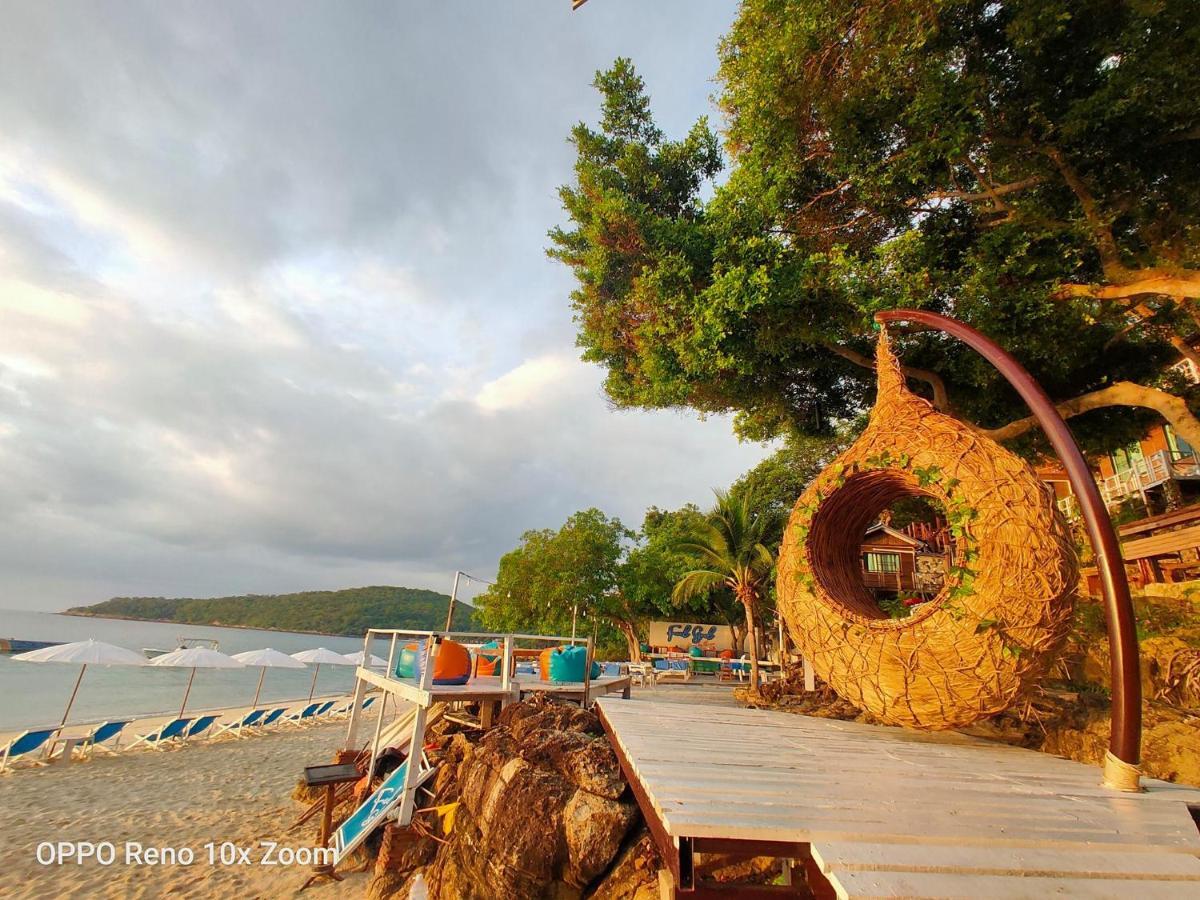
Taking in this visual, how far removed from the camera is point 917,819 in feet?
7.84

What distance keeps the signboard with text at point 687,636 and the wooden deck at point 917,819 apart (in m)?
24.1

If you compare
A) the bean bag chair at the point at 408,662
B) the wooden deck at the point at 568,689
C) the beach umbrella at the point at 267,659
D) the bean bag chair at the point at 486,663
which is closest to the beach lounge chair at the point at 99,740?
the beach umbrella at the point at 267,659

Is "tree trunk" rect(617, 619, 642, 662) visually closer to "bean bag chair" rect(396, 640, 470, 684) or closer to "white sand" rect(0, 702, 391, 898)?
"white sand" rect(0, 702, 391, 898)

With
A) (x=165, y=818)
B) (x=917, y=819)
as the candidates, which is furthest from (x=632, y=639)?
(x=917, y=819)

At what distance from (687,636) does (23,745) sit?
922 inches

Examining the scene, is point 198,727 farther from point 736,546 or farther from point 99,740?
point 736,546

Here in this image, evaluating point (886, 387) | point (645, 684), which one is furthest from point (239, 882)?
point (645, 684)

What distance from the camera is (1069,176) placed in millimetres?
6484

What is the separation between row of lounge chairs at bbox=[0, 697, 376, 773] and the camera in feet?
45.0

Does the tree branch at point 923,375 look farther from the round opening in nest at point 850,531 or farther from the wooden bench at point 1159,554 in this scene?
the wooden bench at point 1159,554

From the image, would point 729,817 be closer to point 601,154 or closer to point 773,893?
point 773,893

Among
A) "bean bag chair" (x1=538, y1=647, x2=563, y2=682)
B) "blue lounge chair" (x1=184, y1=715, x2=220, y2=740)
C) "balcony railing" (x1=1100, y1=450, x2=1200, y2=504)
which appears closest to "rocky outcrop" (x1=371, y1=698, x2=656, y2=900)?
"bean bag chair" (x1=538, y1=647, x2=563, y2=682)

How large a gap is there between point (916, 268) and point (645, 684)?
47.5 feet

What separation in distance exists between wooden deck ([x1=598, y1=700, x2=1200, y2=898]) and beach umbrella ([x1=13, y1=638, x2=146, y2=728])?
20.8m
